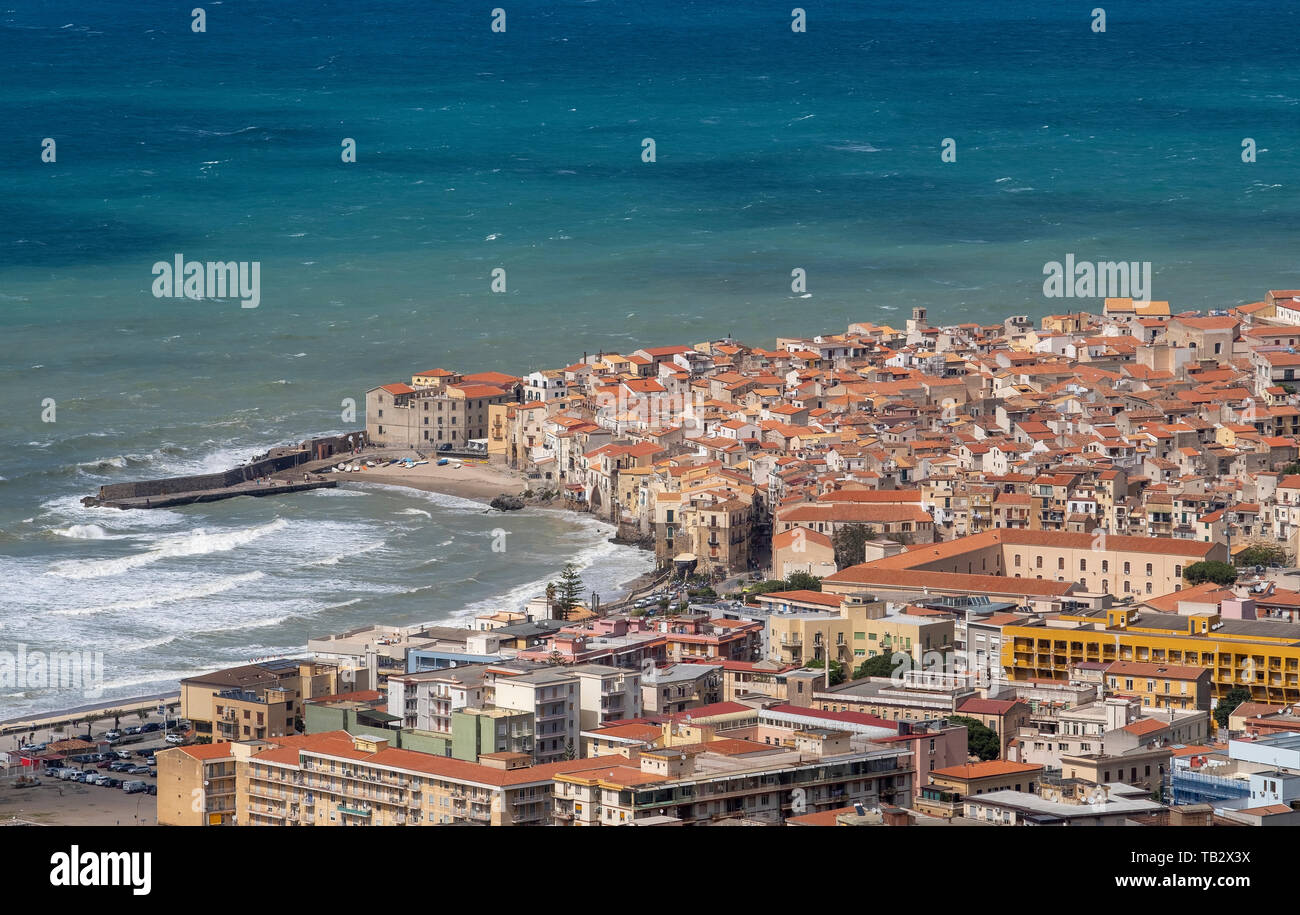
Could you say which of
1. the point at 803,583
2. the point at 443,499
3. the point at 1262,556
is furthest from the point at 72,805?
the point at 443,499

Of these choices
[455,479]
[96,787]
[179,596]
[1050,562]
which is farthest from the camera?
[455,479]

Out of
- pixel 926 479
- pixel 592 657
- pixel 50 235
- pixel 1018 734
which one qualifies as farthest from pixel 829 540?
pixel 50 235

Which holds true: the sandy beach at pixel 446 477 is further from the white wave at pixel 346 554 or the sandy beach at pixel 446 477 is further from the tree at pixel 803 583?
the tree at pixel 803 583

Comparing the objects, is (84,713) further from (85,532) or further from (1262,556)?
(1262,556)

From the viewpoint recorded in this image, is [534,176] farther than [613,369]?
Yes

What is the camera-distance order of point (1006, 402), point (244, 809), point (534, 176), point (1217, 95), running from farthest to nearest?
point (1217, 95), point (534, 176), point (1006, 402), point (244, 809)

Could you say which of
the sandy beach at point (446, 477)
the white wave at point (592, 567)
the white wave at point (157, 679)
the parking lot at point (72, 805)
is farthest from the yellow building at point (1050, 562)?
the sandy beach at point (446, 477)
